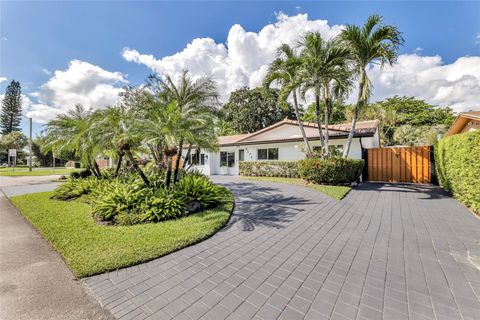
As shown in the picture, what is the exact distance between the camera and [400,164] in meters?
12.8

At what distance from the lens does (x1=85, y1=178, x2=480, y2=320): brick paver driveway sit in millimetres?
2516

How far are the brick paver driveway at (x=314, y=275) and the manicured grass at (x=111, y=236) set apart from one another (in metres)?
0.28

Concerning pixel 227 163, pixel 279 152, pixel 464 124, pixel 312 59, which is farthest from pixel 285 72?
pixel 464 124

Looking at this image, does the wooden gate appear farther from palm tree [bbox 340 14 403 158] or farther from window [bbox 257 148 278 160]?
window [bbox 257 148 278 160]

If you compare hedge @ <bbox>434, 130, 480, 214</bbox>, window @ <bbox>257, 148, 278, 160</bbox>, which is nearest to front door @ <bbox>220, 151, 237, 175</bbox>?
window @ <bbox>257, 148, 278, 160</bbox>

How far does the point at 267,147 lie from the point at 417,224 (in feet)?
41.6

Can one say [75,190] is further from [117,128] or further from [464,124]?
[464,124]

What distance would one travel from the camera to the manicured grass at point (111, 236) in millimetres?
3693

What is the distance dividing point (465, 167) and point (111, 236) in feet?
35.0

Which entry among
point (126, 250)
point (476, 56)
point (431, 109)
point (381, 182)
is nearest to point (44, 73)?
point (126, 250)

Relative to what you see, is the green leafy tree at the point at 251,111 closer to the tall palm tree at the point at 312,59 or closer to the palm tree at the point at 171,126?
the tall palm tree at the point at 312,59

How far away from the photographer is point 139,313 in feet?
8.07

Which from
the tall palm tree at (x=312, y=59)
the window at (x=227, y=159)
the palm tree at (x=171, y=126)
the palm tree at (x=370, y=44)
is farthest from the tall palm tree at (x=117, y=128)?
the window at (x=227, y=159)

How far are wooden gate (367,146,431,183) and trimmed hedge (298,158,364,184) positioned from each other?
2.82 meters
